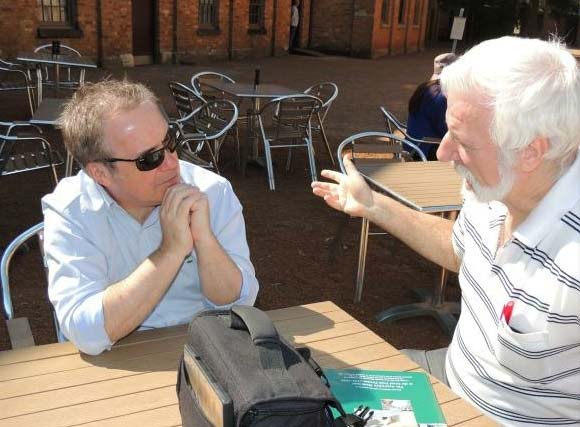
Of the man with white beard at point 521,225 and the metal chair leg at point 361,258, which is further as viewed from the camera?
the metal chair leg at point 361,258

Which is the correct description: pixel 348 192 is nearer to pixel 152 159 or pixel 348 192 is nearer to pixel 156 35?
pixel 152 159

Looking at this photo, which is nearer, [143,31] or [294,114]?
[294,114]

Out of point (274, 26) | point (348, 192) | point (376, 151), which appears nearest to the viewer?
point (348, 192)

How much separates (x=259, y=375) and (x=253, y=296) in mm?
786

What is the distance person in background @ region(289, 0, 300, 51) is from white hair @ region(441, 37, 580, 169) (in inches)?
795

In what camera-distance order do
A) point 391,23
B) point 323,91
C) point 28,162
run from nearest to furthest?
point 28,162 < point 323,91 < point 391,23

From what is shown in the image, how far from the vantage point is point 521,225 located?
1.67 m

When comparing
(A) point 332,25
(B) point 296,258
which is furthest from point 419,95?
(A) point 332,25

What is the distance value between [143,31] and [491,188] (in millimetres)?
15644

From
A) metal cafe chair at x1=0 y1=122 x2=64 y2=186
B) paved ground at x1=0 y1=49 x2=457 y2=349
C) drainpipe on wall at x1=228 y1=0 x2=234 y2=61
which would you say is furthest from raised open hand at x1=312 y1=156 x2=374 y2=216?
drainpipe on wall at x1=228 y1=0 x2=234 y2=61

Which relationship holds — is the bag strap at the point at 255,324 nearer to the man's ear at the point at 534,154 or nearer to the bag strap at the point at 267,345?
the bag strap at the point at 267,345

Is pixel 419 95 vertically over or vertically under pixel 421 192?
over

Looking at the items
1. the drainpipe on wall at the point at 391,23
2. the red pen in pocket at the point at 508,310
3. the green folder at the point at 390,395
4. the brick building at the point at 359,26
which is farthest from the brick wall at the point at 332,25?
the green folder at the point at 390,395

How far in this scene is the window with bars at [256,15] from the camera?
62.4ft
